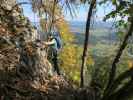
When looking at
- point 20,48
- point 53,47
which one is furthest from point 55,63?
point 20,48

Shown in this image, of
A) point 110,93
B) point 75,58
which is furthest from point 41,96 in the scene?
point 75,58

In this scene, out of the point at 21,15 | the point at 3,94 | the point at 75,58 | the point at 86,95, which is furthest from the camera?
the point at 75,58

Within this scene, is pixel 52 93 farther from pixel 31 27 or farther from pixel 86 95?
pixel 31 27

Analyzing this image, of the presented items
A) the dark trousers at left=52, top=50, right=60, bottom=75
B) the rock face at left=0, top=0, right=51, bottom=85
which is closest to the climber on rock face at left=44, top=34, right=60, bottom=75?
the dark trousers at left=52, top=50, right=60, bottom=75

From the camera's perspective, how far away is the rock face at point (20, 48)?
1148 cm

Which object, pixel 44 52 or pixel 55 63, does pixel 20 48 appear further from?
pixel 55 63

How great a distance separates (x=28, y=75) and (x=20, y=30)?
2.47 meters

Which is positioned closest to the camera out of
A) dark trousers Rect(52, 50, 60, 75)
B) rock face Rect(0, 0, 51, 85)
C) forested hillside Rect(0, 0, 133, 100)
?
forested hillside Rect(0, 0, 133, 100)

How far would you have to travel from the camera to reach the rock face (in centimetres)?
1148

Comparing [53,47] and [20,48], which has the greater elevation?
[20,48]

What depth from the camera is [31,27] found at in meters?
14.4

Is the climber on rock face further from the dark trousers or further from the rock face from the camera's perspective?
the rock face

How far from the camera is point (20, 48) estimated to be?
1220cm

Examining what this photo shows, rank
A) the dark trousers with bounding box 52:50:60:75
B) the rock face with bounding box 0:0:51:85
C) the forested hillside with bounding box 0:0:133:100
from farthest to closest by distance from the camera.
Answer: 1. the dark trousers with bounding box 52:50:60:75
2. the rock face with bounding box 0:0:51:85
3. the forested hillside with bounding box 0:0:133:100
